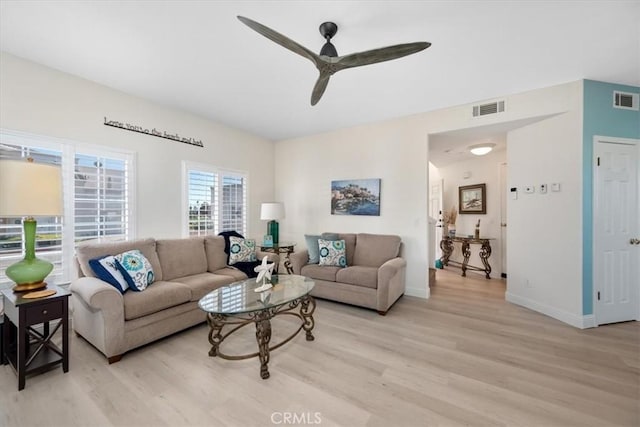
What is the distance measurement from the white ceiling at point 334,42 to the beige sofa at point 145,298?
1.95 meters

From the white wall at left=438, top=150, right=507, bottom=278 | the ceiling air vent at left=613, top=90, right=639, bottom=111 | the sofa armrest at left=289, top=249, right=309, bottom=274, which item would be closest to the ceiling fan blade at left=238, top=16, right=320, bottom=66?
the sofa armrest at left=289, top=249, right=309, bottom=274

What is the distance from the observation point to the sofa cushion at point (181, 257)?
314 cm

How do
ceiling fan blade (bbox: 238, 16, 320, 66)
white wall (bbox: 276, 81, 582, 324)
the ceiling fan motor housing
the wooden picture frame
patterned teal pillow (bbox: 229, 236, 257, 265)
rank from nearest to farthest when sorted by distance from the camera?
1. ceiling fan blade (bbox: 238, 16, 320, 66)
2. the ceiling fan motor housing
3. white wall (bbox: 276, 81, 582, 324)
4. patterned teal pillow (bbox: 229, 236, 257, 265)
5. the wooden picture frame

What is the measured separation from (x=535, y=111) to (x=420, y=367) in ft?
10.9

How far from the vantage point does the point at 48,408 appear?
1.68 meters

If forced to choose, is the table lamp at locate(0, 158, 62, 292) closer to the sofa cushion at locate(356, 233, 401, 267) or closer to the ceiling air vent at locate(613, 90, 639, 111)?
the sofa cushion at locate(356, 233, 401, 267)

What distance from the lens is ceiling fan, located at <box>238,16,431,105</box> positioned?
1.65m

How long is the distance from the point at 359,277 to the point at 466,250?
10.8 ft

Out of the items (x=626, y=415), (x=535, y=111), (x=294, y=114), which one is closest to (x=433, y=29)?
(x=535, y=111)

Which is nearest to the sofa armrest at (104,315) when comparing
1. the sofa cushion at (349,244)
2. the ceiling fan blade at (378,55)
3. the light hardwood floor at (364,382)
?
the light hardwood floor at (364,382)

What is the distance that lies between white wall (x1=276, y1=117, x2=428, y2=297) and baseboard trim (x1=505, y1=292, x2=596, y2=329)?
122cm

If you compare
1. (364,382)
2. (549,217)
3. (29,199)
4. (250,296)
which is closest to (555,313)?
(549,217)

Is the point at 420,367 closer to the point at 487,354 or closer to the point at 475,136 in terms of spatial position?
the point at 487,354

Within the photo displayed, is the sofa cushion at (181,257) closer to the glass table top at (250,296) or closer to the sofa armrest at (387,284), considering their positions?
the glass table top at (250,296)
